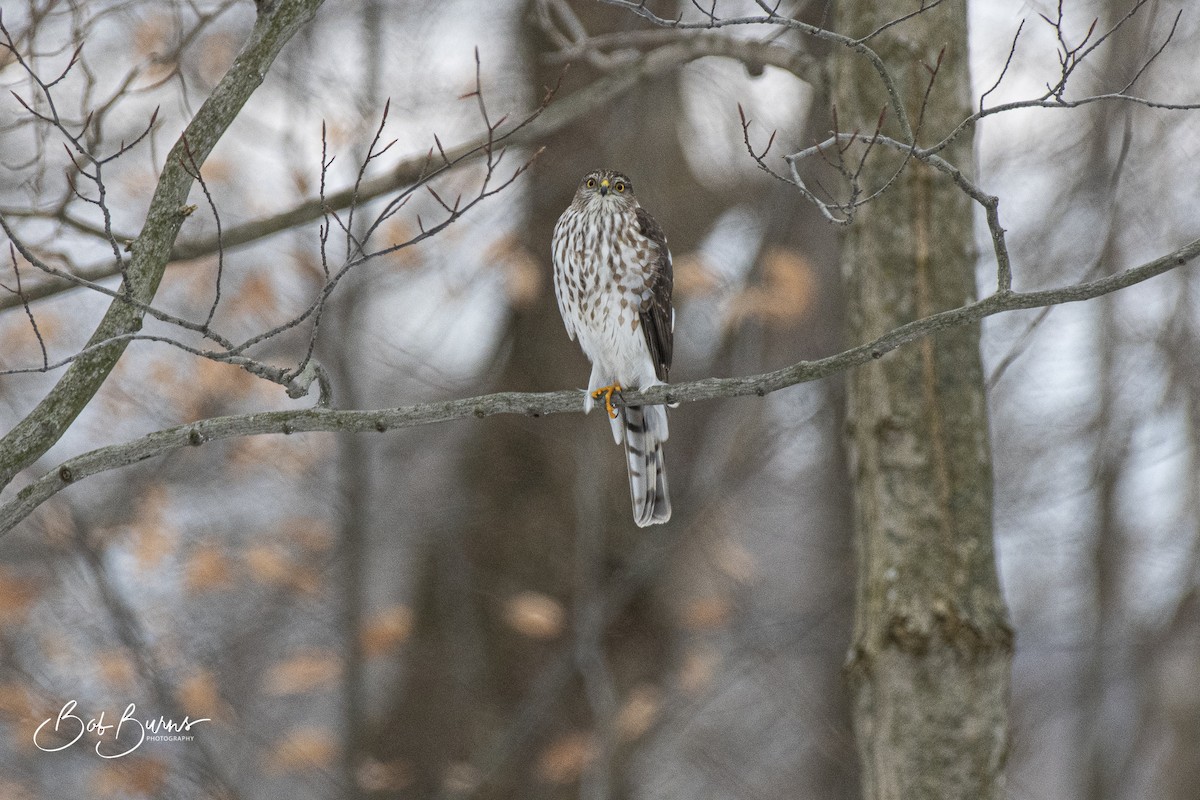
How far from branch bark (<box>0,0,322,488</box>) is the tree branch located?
10cm

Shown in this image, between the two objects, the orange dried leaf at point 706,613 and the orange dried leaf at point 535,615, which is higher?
the orange dried leaf at point 706,613

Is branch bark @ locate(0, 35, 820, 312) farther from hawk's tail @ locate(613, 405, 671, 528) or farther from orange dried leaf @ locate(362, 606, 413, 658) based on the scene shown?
orange dried leaf @ locate(362, 606, 413, 658)

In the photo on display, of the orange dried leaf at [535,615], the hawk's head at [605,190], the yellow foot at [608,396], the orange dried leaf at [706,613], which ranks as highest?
the hawk's head at [605,190]

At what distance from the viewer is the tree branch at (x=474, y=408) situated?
271cm

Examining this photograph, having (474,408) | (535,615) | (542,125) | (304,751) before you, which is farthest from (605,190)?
(304,751)

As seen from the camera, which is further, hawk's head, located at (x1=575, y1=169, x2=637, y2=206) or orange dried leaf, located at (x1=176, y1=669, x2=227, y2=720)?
orange dried leaf, located at (x1=176, y1=669, x2=227, y2=720)

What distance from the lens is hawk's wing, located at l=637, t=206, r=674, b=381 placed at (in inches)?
188

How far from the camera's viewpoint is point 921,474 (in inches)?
165

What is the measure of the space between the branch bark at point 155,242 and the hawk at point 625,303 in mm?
1962

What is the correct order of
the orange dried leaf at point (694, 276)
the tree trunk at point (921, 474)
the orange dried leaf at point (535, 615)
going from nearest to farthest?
the tree trunk at point (921, 474) < the orange dried leaf at point (535, 615) < the orange dried leaf at point (694, 276)

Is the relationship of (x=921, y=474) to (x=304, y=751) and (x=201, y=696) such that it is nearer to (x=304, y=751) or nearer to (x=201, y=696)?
(x=201, y=696)

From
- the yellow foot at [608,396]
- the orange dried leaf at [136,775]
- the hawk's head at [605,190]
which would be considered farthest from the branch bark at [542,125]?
the orange dried leaf at [136,775]

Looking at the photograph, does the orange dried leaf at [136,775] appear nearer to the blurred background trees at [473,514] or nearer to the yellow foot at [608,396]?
the blurred background trees at [473,514]

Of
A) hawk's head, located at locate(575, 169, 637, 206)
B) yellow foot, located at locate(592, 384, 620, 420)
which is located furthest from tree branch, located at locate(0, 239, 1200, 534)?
hawk's head, located at locate(575, 169, 637, 206)
